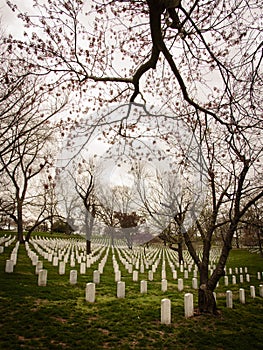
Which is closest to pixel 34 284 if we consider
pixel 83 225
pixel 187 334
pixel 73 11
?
pixel 187 334

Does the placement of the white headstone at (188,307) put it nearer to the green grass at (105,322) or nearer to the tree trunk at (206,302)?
the green grass at (105,322)

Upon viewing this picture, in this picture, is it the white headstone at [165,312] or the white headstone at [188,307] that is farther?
the white headstone at [188,307]

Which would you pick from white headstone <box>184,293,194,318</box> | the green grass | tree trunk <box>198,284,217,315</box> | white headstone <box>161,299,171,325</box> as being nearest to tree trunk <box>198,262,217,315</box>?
tree trunk <box>198,284,217,315</box>

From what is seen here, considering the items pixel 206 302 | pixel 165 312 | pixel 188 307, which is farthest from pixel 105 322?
pixel 206 302

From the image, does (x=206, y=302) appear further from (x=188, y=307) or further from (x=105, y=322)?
(x=105, y=322)

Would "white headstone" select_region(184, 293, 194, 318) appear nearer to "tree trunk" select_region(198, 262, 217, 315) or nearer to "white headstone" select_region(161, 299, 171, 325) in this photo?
"tree trunk" select_region(198, 262, 217, 315)

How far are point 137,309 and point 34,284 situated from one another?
123 inches

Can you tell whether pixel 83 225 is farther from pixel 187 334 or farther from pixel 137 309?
pixel 187 334

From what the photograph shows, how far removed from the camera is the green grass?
4.61 metres

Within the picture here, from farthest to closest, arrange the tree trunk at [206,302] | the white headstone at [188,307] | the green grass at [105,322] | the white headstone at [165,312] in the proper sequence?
the tree trunk at [206,302] → the white headstone at [188,307] → the white headstone at [165,312] → the green grass at [105,322]

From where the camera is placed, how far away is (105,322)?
556cm

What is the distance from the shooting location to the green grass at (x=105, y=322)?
15.1 feet

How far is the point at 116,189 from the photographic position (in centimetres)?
1614

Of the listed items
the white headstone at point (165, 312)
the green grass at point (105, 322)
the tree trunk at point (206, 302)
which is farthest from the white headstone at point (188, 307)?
the white headstone at point (165, 312)
